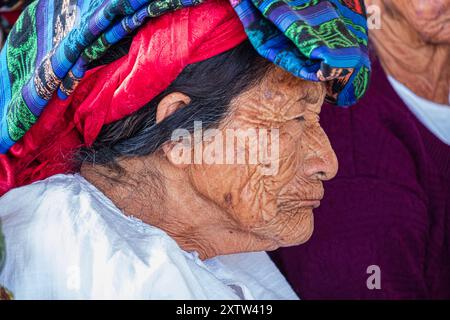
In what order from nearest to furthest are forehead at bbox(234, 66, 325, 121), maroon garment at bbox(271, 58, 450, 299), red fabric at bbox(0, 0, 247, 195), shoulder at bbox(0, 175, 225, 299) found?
shoulder at bbox(0, 175, 225, 299), red fabric at bbox(0, 0, 247, 195), forehead at bbox(234, 66, 325, 121), maroon garment at bbox(271, 58, 450, 299)

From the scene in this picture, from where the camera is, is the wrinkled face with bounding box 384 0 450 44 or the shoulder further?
the wrinkled face with bounding box 384 0 450 44

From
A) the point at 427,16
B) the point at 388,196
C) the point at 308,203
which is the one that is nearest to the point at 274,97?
the point at 308,203

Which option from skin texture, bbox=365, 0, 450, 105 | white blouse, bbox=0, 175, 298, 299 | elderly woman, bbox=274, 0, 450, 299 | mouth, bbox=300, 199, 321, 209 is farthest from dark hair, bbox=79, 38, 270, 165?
skin texture, bbox=365, 0, 450, 105

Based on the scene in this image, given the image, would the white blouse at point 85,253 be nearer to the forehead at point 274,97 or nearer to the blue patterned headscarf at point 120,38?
the blue patterned headscarf at point 120,38

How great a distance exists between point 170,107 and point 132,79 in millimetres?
135

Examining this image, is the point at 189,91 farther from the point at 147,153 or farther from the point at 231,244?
the point at 231,244

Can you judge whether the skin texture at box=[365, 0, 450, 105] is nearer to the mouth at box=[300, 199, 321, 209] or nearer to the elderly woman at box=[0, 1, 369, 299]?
the elderly woman at box=[0, 1, 369, 299]

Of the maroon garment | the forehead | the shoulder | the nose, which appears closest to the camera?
the shoulder

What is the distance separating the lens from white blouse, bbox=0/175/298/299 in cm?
184

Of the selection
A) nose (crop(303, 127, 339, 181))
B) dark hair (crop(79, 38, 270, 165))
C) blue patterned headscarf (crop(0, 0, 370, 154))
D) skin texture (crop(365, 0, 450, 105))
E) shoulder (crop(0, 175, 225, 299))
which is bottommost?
skin texture (crop(365, 0, 450, 105))

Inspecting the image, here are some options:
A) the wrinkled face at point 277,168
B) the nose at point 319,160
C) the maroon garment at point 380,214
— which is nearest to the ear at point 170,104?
the wrinkled face at point 277,168

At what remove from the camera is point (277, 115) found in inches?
82.4

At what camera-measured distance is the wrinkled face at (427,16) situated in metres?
2.77
